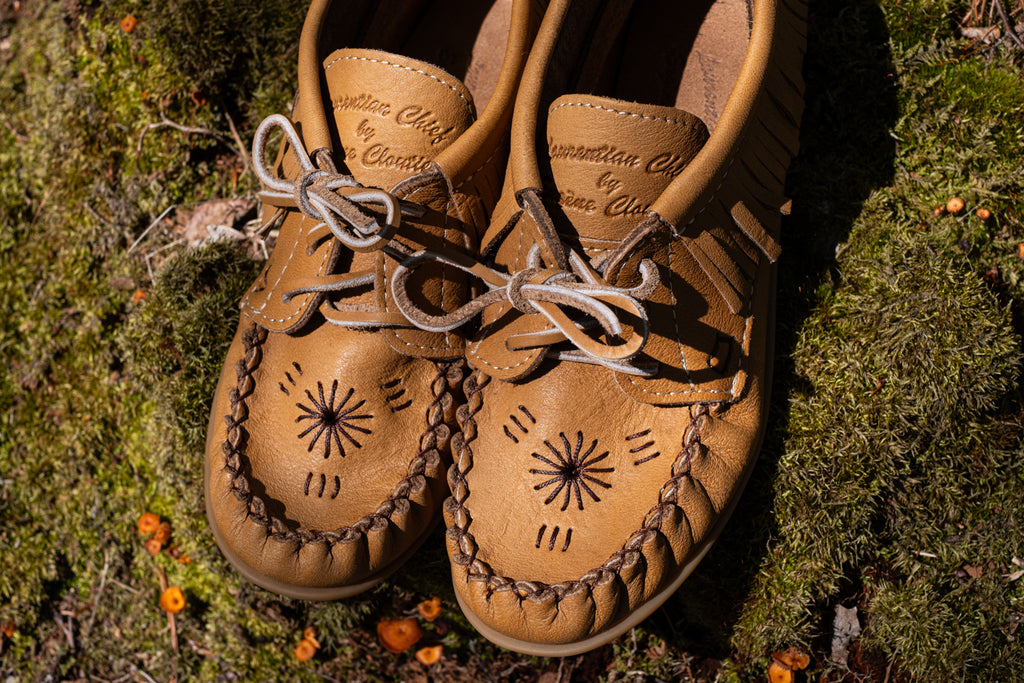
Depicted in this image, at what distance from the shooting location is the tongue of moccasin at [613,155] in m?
2.02

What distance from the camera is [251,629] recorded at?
2.97m

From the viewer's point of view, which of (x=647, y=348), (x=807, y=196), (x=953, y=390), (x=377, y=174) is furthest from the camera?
(x=807, y=196)

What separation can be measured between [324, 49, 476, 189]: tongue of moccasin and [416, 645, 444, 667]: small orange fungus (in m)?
1.65

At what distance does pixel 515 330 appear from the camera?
7.15 feet

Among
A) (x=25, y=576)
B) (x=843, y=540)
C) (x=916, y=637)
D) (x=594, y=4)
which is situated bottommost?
(x=25, y=576)

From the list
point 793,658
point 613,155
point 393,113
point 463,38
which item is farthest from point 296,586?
point 463,38

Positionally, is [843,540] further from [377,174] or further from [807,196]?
[377,174]

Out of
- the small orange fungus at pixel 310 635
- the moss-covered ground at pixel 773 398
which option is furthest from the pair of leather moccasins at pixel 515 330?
the small orange fungus at pixel 310 635

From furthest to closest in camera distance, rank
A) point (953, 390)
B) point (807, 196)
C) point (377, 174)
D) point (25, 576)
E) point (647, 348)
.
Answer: point (25, 576) → point (807, 196) → point (953, 390) → point (377, 174) → point (647, 348)

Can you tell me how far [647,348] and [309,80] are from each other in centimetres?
126

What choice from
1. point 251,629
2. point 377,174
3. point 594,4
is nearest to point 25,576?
point 251,629

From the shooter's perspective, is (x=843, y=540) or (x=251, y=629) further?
(x=251, y=629)

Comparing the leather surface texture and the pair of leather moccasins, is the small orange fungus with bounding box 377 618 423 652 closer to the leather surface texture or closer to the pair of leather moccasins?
the pair of leather moccasins

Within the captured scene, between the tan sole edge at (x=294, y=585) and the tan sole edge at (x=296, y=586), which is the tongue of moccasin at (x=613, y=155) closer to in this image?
the tan sole edge at (x=294, y=585)
